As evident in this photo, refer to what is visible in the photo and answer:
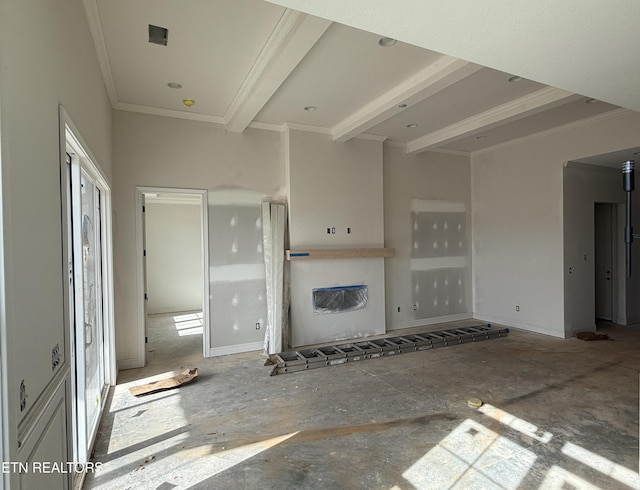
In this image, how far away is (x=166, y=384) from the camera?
380cm

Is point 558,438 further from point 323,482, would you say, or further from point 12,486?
point 12,486

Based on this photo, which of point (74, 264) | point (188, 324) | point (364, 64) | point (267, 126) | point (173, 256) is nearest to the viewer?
point (74, 264)

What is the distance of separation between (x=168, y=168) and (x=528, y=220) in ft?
19.0

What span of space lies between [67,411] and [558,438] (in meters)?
3.32

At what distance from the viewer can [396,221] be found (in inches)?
248

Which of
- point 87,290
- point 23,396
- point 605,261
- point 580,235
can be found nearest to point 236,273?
point 87,290

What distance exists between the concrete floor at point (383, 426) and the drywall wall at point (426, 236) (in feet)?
6.09

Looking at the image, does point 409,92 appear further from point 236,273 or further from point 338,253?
point 236,273

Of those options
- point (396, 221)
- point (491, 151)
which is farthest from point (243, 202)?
point (491, 151)

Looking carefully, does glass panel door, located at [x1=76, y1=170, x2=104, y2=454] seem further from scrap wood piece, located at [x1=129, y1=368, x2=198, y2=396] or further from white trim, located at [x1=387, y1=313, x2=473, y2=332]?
white trim, located at [x1=387, y1=313, x2=473, y2=332]

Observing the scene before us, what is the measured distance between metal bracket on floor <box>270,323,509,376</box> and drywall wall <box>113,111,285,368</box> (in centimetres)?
102

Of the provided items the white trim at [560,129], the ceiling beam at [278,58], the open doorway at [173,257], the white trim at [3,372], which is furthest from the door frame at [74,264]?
the white trim at [560,129]

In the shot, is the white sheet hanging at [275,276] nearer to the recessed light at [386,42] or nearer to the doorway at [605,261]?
the recessed light at [386,42]

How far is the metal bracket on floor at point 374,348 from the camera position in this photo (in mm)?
4340
